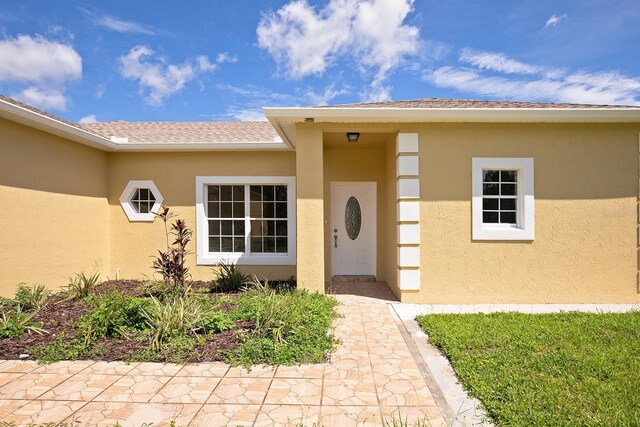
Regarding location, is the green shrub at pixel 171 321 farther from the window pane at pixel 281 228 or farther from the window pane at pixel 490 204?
the window pane at pixel 490 204

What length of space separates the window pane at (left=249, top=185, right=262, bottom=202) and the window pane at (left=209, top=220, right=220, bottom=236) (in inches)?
45.8

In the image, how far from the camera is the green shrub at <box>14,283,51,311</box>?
19.4ft

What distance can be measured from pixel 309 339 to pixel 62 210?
259 inches

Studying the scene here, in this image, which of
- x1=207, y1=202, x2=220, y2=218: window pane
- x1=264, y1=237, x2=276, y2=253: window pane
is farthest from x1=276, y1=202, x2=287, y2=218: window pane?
x1=207, y1=202, x2=220, y2=218: window pane

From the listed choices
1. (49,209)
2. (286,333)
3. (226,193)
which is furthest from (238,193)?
(286,333)

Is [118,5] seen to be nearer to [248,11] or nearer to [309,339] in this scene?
[248,11]

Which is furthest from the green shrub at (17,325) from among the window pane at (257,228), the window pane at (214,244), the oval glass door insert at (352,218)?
the oval glass door insert at (352,218)

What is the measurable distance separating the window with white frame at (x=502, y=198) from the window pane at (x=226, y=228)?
598 centimetres

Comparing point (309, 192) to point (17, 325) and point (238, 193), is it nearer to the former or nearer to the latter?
point (238, 193)

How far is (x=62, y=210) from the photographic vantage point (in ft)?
24.3

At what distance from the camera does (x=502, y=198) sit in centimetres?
684

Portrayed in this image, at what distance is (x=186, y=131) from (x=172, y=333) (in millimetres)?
→ 7137

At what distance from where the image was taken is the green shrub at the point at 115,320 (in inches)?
188

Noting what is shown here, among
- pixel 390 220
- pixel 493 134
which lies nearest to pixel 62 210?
pixel 390 220
